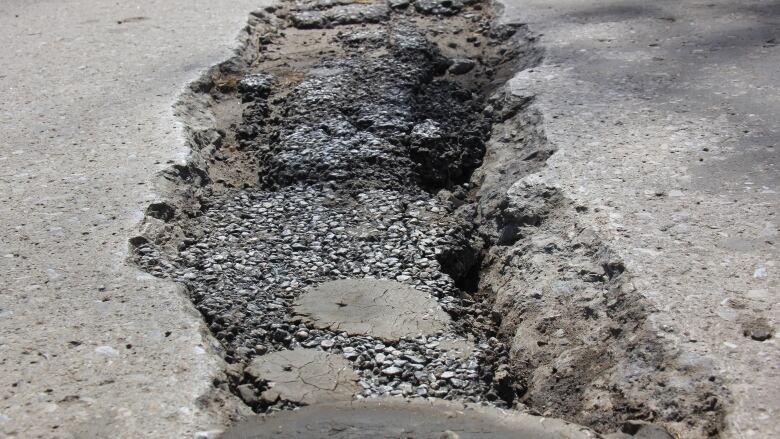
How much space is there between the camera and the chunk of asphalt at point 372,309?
2199 millimetres

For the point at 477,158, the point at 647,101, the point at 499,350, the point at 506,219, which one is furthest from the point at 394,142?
the point at 499,350

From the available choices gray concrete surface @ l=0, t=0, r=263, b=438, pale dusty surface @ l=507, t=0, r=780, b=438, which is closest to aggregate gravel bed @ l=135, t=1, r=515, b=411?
gray concrete surface @ l=0, t=0, r=263, b=438

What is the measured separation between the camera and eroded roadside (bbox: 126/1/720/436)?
1.98 meters

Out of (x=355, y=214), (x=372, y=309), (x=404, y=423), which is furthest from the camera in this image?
(x=355, y=214)

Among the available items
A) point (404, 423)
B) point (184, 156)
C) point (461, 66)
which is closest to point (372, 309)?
point (404, 423)

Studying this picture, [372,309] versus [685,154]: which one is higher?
[685,154]

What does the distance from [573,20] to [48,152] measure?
2.43m

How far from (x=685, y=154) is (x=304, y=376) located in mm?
1441

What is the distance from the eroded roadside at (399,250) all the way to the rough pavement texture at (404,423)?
6 centimetres

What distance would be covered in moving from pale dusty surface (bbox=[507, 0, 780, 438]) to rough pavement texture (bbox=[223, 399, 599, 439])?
0.36 metres

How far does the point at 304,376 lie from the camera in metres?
2.00

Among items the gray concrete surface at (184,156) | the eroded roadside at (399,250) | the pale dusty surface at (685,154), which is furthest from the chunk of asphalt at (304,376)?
the pale dusty surface at (685,154)

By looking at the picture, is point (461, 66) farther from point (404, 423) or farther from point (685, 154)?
point (404, 423)

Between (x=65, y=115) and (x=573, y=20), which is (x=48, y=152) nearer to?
(x=65, y=115)
